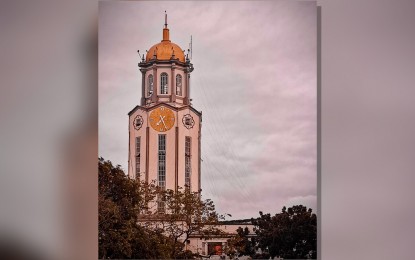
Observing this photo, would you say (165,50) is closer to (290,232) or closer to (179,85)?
(179,85)

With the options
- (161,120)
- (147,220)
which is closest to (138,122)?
(161,120)

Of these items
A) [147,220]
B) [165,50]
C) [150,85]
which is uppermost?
[165,50]

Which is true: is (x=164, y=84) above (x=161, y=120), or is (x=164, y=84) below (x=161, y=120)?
above
